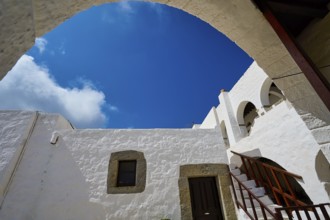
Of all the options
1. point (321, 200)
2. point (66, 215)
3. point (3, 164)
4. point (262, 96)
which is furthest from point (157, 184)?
point (262, 96)

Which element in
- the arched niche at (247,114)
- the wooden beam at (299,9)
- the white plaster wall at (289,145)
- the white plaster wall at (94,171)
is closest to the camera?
the wooden beam at (299,9)

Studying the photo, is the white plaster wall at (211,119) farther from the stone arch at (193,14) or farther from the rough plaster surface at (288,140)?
the stone arch at (193,14)

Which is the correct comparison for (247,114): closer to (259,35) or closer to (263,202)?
(263,202)

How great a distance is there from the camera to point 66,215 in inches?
155

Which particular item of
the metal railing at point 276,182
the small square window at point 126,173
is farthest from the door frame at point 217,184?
the small square window at point 126,173

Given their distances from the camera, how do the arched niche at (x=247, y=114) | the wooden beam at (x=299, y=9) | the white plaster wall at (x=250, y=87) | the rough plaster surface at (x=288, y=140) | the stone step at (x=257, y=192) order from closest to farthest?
the wooden beam at (x=299, y=9) < the rough plaster surface at (x=288, y=140) < the stone step at (x=257, y=192) < the white plaster wall at (x=250, y=87) < the arched niche at (x=247, y=114)

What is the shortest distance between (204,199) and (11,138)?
17.2ft

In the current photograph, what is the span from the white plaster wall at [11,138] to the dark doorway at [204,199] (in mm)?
4435

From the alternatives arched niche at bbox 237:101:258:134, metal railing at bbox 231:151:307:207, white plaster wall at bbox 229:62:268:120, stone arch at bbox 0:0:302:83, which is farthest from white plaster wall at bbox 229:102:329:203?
stone arch at bbox 0:0:302:83

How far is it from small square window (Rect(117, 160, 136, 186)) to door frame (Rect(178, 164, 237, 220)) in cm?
124

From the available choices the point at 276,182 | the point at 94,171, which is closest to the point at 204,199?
the point at 276,182

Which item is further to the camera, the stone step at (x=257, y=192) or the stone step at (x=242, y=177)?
the stone step at (x=242, y=177)

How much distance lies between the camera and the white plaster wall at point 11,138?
4137mm

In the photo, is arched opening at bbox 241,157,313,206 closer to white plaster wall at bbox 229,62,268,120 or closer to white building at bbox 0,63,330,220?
white building at bbox 0,63,330,220
